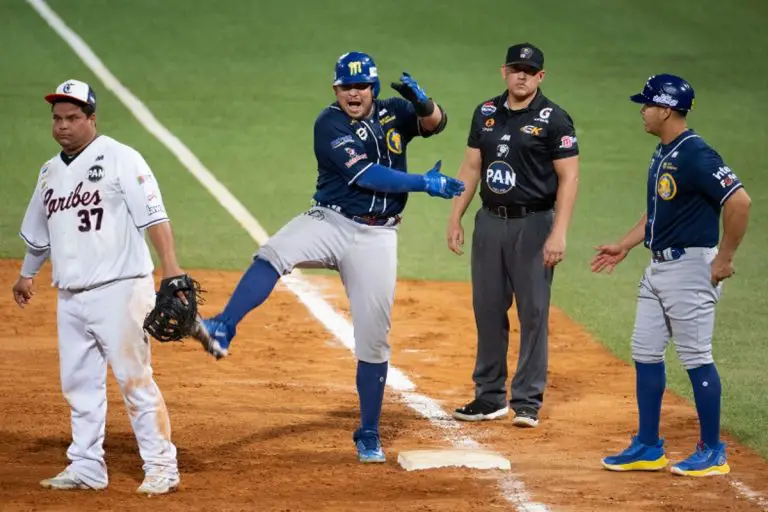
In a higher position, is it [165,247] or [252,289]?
[165,247]

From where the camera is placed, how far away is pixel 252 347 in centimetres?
1094

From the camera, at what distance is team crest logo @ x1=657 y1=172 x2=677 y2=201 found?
7.92m

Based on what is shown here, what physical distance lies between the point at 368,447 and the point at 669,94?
250 centimetres

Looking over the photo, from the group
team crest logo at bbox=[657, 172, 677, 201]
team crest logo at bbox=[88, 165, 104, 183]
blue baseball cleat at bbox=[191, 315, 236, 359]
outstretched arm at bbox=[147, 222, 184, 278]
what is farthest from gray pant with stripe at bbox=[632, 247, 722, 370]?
team crest logo at bbox=[88, 165, 104, 183]

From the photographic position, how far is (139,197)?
7.31m

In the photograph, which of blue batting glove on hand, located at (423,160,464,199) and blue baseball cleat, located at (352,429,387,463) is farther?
blue baseball cleat, located at (352,429,387,463)

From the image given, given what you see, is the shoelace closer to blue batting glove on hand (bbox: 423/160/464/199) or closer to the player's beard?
blue batting glove on hand (bbox: 423/160/464/199)

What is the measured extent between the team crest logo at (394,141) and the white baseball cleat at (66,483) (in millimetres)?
2412

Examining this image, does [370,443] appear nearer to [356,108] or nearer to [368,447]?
[368,447]

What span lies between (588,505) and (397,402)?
2351 millimetres

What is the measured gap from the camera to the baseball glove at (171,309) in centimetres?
730

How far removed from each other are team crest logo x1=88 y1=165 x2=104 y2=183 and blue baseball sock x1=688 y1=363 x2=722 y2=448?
3.25 meters

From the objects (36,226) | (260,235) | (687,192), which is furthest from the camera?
(260,235)

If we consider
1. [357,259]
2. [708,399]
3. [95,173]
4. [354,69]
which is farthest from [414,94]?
[708,399]
